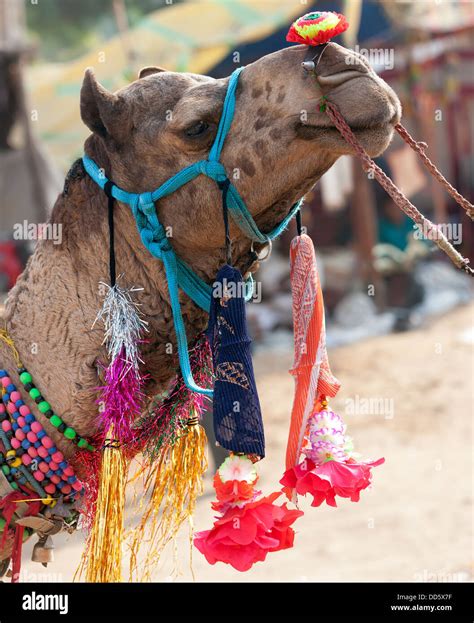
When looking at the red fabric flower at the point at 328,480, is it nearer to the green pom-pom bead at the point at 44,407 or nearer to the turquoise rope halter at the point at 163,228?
the turquoise rope halter at the point at 163,228

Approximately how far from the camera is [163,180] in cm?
208

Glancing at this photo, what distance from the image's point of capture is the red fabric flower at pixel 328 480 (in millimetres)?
2043

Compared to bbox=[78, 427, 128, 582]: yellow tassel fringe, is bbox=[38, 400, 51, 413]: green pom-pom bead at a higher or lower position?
higher

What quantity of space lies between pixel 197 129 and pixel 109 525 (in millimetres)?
1044

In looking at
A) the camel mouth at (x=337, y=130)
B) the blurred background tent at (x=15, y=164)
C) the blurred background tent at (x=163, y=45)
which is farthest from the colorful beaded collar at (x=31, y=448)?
the blurred background tent at (x=163, y=45)

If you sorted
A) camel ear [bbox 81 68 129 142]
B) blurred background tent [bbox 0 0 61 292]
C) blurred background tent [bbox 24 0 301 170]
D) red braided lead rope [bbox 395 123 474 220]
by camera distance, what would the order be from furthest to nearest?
blurred background tent [bbox 24 0 301 170] → blurred background tent [bbox 0 0 61 292] → camel ear [bbox 81 68 129 142] → red braided lead rope [bbox 395 123 474 220]

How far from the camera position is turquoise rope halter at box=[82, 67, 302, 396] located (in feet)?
6.51

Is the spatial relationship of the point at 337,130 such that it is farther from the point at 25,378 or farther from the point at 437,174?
the point at 25,378

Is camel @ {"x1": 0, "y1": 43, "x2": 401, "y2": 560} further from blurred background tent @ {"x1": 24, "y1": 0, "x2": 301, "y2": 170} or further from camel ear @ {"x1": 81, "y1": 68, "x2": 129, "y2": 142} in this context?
blurred background tent @ {"x1": 24, "y1": 0, "x2": 301, "y2": 170}

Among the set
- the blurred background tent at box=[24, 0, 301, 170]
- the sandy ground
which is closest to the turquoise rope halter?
the sandy ground

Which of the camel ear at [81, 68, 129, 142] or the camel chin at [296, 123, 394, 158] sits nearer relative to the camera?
the camel chin at [296, 123, 394, 158]

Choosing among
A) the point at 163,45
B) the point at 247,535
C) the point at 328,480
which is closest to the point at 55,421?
the point at 247,535

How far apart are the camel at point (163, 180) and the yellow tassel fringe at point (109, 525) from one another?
0.45ft
